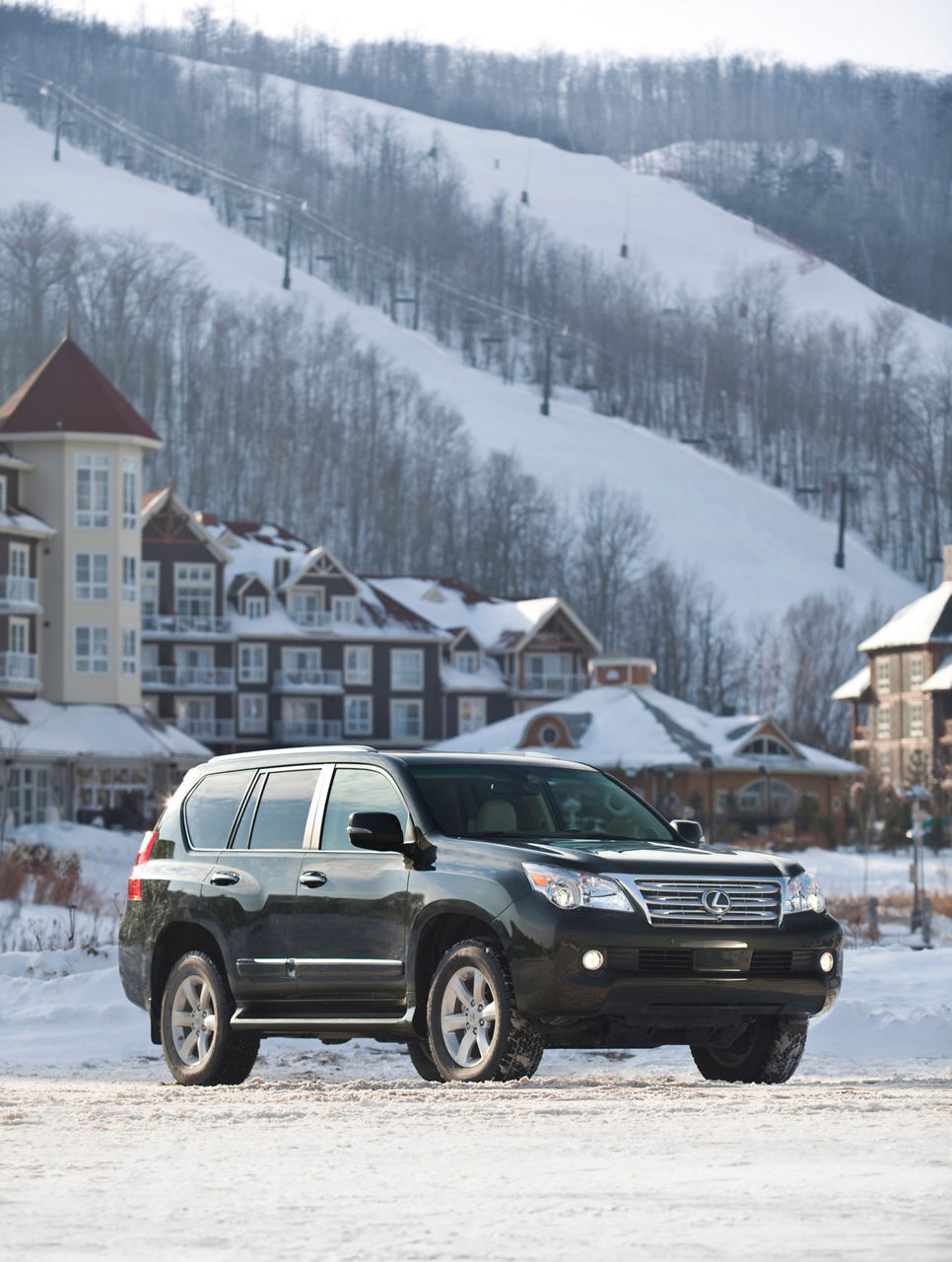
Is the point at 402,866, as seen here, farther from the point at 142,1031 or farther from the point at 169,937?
the point at 142,1031

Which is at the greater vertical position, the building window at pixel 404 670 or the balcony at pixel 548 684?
the building window at pixel 404 670

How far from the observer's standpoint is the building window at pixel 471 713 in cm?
9438

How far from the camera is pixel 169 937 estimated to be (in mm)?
14289

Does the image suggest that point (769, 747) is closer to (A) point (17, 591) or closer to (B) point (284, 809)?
(A) point (17, 591)

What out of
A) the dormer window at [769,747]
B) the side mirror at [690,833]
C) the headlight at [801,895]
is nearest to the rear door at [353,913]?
the side mirror at [690,833]

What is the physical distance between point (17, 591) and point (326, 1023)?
5958cm

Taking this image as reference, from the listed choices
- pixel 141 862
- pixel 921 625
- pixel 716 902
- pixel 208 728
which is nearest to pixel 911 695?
pixel 921 625

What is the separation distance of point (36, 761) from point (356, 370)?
80055 mm

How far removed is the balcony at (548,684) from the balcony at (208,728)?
13.1 metres

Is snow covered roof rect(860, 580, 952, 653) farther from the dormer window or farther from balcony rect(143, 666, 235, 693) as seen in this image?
balcony rect(143, 666, 235, 693)

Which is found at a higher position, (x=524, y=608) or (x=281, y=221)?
(x=281, y=221)

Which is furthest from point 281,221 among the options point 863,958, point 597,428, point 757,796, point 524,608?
point 863,958

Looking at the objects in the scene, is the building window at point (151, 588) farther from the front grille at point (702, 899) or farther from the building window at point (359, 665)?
the front grille at point (702, 899)

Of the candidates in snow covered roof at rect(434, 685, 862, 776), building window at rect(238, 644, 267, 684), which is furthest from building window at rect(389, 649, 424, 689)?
snow covered roof at rect(434, 685, 862, 776)
